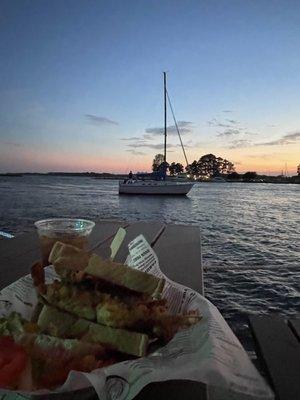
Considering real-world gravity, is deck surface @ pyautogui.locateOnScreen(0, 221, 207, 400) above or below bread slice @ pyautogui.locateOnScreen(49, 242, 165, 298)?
below

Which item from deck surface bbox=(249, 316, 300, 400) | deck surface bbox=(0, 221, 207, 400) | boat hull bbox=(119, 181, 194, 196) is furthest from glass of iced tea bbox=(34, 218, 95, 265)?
boat hull bbox=(119, 181, 194, 196)

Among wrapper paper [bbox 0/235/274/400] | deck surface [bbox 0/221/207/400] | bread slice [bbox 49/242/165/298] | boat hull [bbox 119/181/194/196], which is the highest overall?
bread slice [bbox 49/242/165/298]

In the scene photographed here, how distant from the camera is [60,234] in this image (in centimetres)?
123

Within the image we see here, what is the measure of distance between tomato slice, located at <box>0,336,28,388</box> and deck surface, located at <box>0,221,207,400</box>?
0.26 feet

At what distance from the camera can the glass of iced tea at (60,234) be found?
1207 mm

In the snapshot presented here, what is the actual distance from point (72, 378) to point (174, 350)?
0.68 feet

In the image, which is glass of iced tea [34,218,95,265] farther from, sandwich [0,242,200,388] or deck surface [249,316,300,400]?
deck surface [249,316,300,400]

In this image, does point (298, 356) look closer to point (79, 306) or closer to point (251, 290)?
point (79, 306)

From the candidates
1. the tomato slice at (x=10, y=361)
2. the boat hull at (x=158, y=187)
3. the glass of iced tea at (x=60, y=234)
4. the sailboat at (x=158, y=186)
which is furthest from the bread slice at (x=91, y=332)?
the boat hull at (x=158, y=187)

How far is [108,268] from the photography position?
85 cm

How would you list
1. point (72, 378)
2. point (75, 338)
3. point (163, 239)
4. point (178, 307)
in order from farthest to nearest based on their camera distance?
point (163, 239), point (178, 307), point (75, 338), point (72, 378)

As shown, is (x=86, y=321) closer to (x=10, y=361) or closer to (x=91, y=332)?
(x=91, y=332)

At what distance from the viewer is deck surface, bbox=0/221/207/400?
2.37 feet

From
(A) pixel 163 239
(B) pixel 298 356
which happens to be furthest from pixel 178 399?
(A) pixel 163 239
